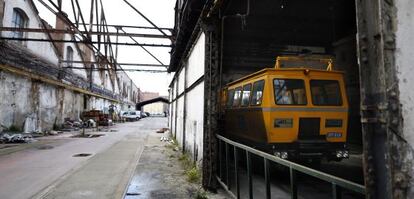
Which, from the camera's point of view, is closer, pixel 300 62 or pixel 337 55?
pixel 300 62

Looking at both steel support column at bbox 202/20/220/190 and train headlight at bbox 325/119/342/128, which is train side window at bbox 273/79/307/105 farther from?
steel support column at bbox 202/20/220/190

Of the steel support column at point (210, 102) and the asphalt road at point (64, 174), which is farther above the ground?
the steel support column at point (210, 102)

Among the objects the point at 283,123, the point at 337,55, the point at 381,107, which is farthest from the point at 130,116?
the point at 381,107

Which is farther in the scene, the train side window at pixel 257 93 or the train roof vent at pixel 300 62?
the train roof vent at pixel 300 62

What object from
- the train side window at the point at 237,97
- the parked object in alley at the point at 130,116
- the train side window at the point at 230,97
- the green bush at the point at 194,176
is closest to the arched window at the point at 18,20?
the train side window at the point at 230,97

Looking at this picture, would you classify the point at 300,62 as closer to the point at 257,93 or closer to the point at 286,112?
the point at 257,93

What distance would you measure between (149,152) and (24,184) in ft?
20.2

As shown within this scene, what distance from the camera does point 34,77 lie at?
799 inches

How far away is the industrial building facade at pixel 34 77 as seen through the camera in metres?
17.9

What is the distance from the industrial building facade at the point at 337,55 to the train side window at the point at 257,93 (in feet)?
3.05

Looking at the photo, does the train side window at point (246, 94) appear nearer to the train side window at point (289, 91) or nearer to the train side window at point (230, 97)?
the train side window at point (289, 91)

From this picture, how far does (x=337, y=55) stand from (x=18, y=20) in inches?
824

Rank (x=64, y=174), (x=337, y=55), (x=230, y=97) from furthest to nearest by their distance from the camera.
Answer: (x=337, y=55)
(x=230, y=97)
(x=64, y=174)

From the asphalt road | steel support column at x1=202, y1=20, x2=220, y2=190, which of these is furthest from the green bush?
the asphalt road
